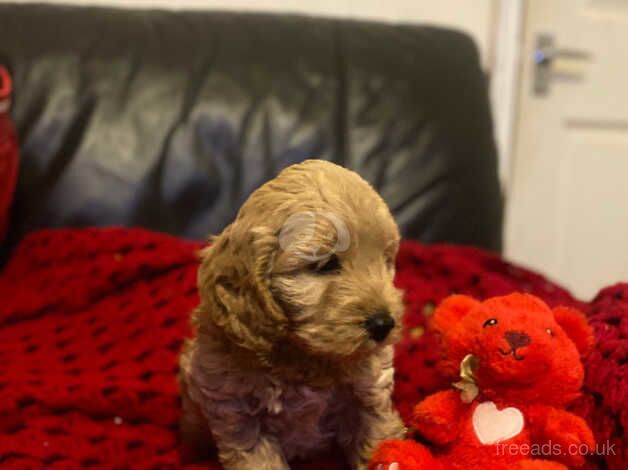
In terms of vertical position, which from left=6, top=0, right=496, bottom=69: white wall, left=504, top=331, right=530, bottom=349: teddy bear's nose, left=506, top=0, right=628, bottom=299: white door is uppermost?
left=6, top=0, right=496, bottom=69: white wall

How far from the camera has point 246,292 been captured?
589 millimetres

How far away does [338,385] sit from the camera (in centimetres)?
66

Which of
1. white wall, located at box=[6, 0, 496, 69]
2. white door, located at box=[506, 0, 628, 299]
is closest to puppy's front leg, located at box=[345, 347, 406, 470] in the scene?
white wall, located at box=[6, 0, 496, 69]

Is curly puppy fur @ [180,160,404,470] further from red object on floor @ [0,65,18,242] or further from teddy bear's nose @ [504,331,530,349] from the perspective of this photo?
red object on floor @ [0,65,18,242]

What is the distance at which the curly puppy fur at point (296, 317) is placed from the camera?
1.87 feet

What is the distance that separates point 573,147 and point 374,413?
157cm

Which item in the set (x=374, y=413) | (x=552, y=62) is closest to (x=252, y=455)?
(x=374, y=413)

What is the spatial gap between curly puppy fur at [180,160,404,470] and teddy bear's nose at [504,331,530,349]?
0.11m

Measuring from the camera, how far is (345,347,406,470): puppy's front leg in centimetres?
67

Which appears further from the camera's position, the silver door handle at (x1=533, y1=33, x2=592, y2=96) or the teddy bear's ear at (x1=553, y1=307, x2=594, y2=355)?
the silver door handle at (x1=533, y1=33, x2=592, y2=96)

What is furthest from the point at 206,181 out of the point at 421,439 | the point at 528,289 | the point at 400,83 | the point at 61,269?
the point at 421,439

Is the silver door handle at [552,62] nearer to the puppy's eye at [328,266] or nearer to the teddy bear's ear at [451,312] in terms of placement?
the teddy bear's ear at [451,312]

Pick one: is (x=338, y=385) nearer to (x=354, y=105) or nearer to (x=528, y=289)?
(x=528, y=289)

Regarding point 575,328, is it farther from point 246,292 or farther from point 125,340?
point 125,340
